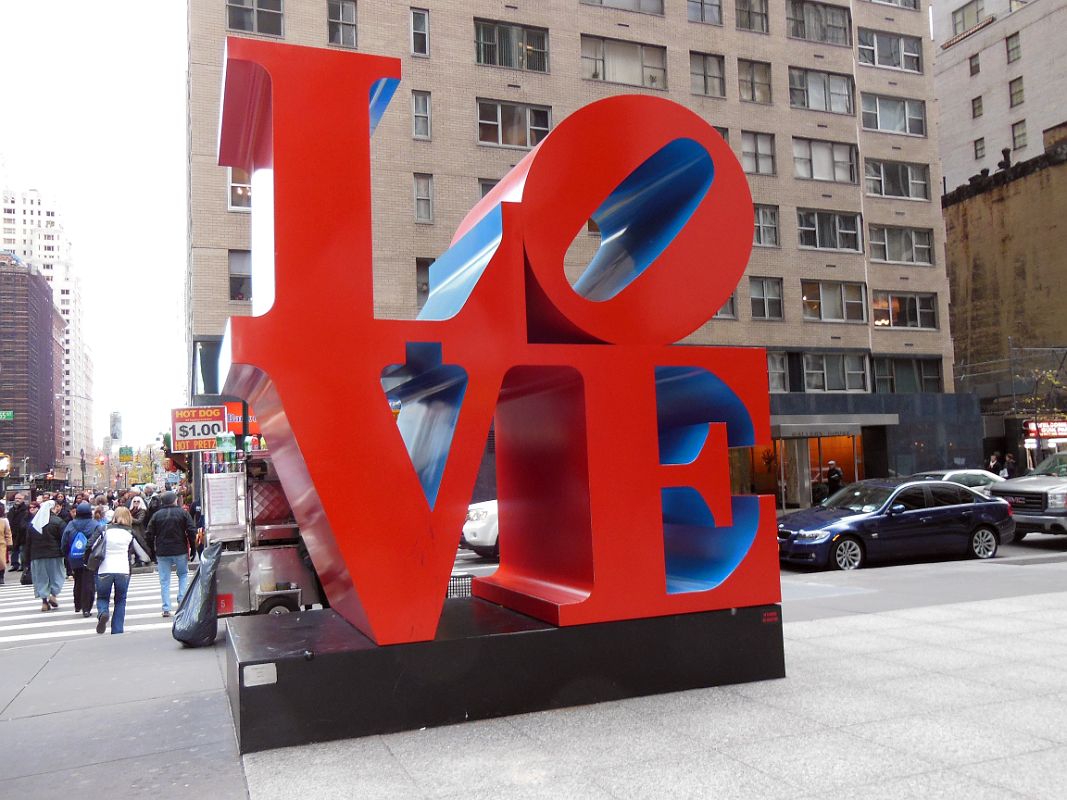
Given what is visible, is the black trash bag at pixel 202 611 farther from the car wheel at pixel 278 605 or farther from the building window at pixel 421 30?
the building window at pixel 421 30

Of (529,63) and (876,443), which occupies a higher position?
(529,63)

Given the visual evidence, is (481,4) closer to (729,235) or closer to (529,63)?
(529,63)

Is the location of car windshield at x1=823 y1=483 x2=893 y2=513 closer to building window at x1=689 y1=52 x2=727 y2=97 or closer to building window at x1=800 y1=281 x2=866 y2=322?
building window at x1=800 y1=281 x2=866 y2=322

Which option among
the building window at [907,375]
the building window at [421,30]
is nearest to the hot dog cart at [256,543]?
the building window at [421,30]

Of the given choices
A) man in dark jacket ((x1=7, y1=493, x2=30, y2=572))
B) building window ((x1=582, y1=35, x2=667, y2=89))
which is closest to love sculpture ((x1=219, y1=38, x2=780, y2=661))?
man in dark jacket ((x1=7, y1=493, x2=30, y2=572))

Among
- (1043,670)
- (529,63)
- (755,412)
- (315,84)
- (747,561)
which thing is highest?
(529,63)

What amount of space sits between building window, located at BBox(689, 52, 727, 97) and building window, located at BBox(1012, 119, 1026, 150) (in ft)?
81.3

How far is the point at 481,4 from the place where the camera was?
3195cm

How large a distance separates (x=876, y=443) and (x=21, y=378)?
113731 millimetres

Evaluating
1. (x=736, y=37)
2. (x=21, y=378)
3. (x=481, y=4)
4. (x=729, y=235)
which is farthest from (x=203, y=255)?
(x=21, y=378)

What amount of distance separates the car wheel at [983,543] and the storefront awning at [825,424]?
1712 cm

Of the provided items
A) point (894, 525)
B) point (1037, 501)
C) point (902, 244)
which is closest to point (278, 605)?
point (894, 525)

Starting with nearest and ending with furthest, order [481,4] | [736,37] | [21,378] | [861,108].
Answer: [481,4], [736,37], [861,108], [21,378]

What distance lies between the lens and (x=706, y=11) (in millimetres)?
35844
